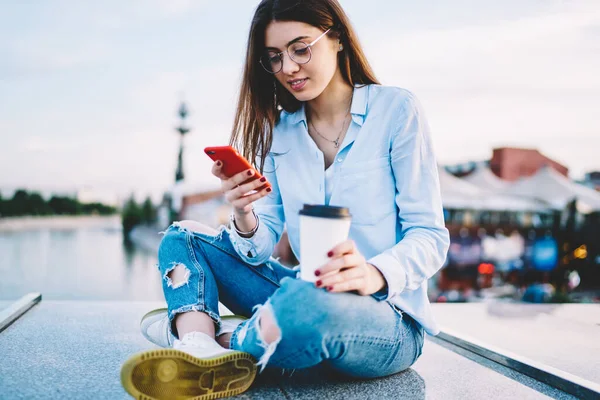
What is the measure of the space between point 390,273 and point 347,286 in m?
0.15

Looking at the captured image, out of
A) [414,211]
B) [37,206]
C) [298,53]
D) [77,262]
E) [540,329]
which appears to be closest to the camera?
[414,211]

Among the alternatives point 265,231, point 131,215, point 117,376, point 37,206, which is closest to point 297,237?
point 265,231

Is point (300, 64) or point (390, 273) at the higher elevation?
point (300, 64)

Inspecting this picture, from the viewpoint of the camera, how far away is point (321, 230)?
1.09 m

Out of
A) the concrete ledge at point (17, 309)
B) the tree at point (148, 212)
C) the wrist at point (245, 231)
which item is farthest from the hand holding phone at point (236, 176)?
the tree at point (148, 212)

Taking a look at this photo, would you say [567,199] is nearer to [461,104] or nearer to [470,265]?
[470,265]

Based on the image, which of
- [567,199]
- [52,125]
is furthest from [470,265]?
[52,125]

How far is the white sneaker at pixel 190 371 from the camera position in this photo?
1.12 meters

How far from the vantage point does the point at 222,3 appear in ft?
26.5

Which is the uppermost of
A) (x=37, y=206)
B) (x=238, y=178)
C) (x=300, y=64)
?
(x=300, y=64)

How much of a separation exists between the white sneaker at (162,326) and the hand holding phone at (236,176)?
1.33ft

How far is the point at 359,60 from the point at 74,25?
13.3m

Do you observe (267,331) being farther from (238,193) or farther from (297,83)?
(297,83)

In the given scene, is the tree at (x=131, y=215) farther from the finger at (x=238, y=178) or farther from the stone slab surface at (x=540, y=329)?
the finger at (x=238, y=178)
